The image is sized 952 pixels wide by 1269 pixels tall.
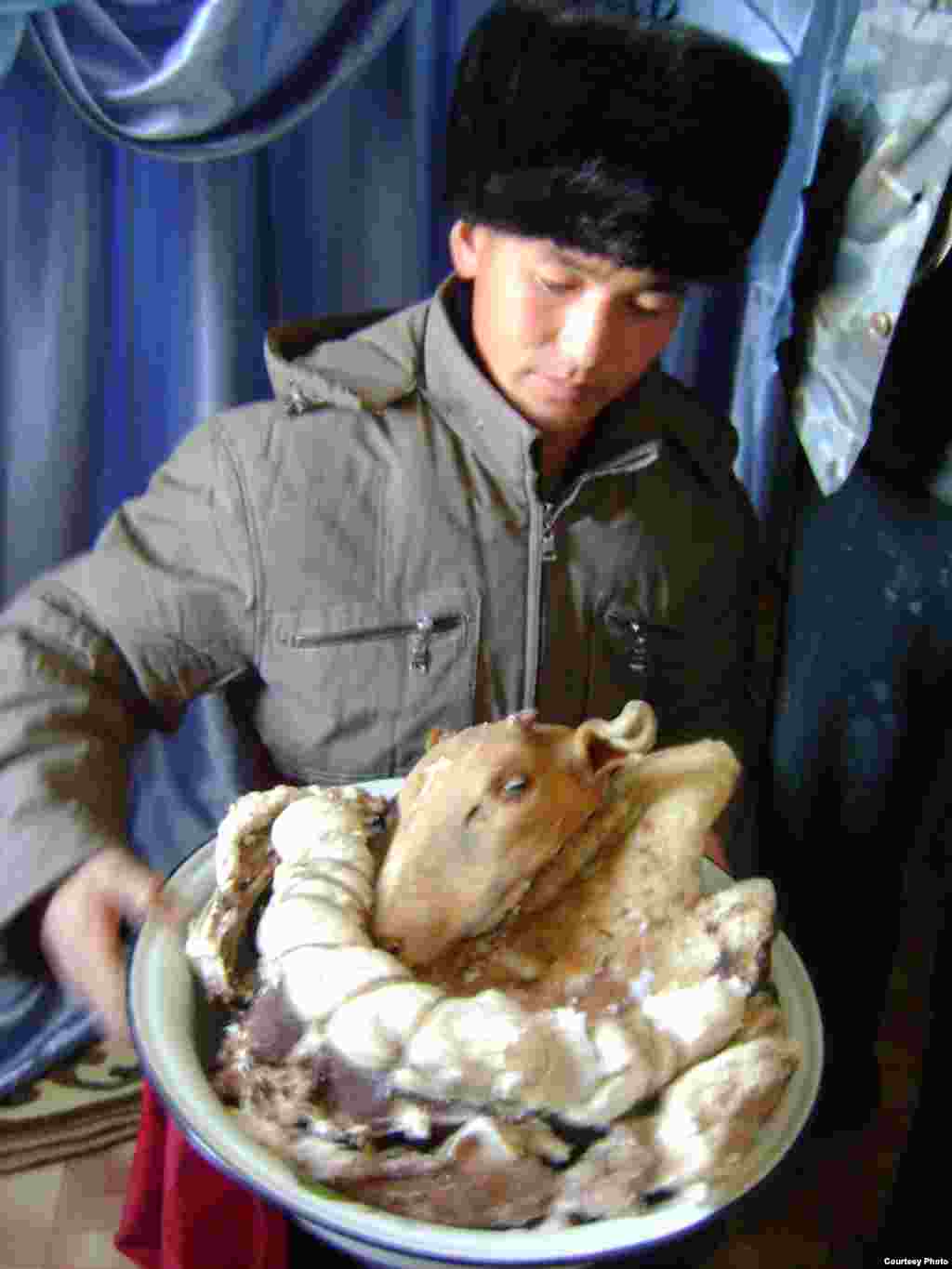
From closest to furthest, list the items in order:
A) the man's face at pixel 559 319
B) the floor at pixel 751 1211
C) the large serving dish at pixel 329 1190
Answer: the large serving dish at pixel 329 1190, the man's face at pixel 559 319, the floor at pixel 751 1211

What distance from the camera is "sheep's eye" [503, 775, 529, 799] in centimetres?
46

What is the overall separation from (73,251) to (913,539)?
643mm

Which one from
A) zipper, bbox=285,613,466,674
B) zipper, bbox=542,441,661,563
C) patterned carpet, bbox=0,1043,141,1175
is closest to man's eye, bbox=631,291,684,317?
zipper, bbox=542,441,661,563

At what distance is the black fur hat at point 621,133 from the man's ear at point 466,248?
6cm

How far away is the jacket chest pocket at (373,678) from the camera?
27.4 inches

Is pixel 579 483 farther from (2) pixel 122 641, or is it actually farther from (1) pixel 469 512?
(2) pixel 122 641

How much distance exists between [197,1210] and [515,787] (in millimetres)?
350

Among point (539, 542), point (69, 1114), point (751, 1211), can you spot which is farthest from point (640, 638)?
point (69, 1114)

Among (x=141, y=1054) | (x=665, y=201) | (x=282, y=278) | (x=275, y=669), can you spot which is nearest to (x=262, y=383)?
(x=282, y=278)

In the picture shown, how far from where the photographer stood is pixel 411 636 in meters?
0.70

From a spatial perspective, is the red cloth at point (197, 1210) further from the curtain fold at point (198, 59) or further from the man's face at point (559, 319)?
the curtain fold at point (198, 59)

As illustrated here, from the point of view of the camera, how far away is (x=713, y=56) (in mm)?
580

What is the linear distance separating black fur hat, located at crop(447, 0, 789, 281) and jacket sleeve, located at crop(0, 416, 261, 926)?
25cm

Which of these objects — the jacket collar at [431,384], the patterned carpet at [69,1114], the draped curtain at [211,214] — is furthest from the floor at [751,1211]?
the jacket collar at [431,384]
